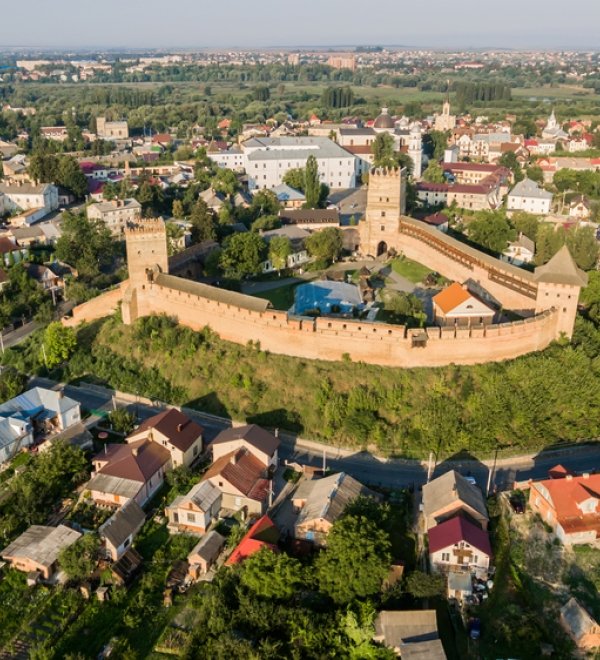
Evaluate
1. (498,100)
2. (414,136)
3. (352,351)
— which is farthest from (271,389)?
(498,100)

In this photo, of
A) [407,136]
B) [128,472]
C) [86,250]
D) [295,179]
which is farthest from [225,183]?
[128,472]

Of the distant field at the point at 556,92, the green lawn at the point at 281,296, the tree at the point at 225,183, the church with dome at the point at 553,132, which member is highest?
the distant field at the point at 556,92

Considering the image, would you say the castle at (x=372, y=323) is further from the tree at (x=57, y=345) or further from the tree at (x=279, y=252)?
the tree at (x=279, y=252)

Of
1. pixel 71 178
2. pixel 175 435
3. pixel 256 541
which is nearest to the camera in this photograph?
pixel 256 541

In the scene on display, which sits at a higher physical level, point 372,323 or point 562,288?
point 562,288

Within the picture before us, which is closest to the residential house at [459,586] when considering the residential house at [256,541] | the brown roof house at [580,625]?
the brown roof house at [580,625]

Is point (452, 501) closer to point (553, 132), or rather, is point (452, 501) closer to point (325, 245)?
point (325, 245)

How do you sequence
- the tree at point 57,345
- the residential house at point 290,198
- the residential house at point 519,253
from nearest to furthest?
the tree at point 57,345 → the residential house at point 519,253 → the residential house at point 290,198
